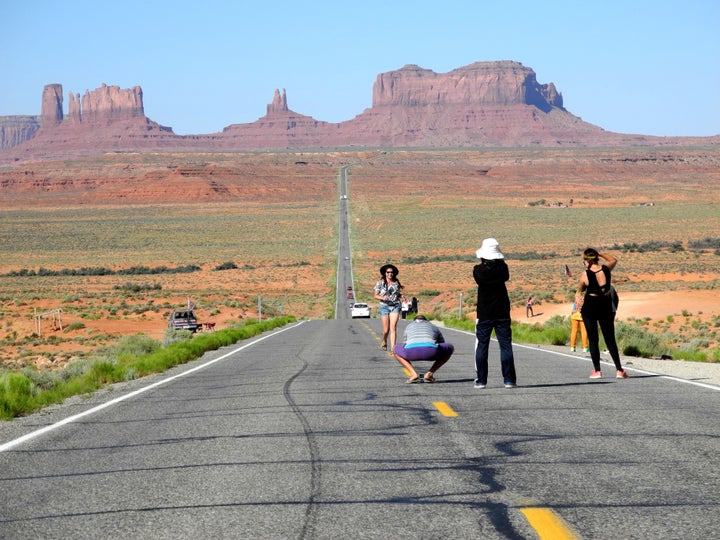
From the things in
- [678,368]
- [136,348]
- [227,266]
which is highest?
[678,368]

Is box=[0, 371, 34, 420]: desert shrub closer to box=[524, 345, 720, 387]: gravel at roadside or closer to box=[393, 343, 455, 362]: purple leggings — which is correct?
box=[393, 343, 455, 362]: purple leggings

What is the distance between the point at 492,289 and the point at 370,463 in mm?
5303

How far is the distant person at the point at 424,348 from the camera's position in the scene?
12852 millimetres

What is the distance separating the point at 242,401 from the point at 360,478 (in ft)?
16.4

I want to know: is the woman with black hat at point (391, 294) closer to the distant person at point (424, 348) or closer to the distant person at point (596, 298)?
the distant person at point (424, 348)

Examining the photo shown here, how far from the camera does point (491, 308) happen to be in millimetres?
12352

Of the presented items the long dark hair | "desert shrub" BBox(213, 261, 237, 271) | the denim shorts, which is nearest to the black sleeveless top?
the long dark hair

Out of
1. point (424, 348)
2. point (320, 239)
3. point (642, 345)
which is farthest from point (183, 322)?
point (320, 239)

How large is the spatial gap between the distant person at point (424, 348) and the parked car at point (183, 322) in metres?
Result: 27.0

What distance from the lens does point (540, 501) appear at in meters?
6.17

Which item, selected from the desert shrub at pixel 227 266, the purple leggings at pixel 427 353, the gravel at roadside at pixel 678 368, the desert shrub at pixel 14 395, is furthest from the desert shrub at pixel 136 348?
the desert shrub at pixel 227 266

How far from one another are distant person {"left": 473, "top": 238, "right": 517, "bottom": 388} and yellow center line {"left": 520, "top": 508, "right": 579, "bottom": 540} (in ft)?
20.8

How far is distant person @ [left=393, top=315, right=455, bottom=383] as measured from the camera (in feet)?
42.2

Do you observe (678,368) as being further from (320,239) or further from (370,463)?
(320,239)
